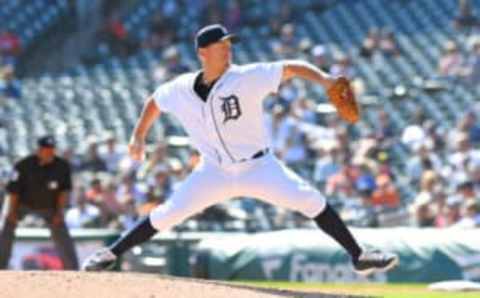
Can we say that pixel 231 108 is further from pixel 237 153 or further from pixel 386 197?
pixel 386 197

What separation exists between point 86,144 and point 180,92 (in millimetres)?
10903

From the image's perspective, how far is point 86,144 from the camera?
19422mm

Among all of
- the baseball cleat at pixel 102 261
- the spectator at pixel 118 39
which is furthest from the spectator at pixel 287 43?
the baseball cleat at pixel 102 261

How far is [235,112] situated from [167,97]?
0.51 m

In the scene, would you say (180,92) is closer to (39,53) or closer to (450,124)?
(450,124)

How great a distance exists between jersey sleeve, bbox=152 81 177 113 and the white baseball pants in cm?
41

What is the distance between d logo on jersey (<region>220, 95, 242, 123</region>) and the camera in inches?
331

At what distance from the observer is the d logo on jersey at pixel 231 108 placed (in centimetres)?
841

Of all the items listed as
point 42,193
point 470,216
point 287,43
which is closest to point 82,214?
point 42,193

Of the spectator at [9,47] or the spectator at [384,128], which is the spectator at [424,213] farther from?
the spectator at [9,47]

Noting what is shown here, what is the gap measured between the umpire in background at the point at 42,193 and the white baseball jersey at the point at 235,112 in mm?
4600

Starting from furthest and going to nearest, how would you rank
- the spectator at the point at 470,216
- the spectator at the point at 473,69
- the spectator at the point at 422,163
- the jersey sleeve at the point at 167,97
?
the spectator at the point at 473,69 < the spectator at the point at 422,163 < the spectator at the point at 470,216 < the jersey sleeve at the point at 167,97

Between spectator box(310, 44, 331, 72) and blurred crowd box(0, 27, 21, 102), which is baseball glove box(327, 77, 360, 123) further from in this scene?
blurred crowd box(0, 27, 21, 102)

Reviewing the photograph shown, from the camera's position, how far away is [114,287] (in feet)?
25.0
